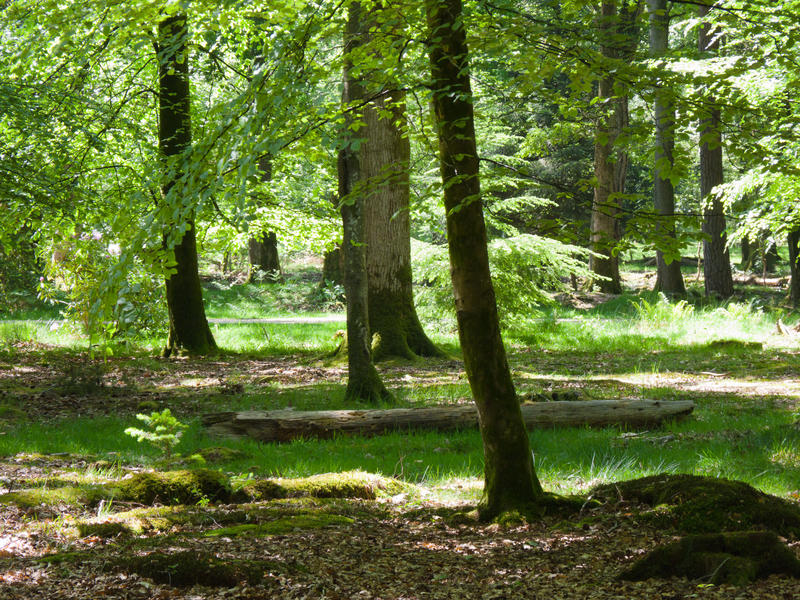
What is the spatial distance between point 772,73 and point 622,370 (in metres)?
5.17

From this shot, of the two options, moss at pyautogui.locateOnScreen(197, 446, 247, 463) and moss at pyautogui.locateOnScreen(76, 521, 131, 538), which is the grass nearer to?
moss at pyautogui.locateOnScreen(197, 446, 247, 463)

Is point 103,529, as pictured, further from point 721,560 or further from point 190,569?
point 721,560

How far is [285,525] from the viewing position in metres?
4.38

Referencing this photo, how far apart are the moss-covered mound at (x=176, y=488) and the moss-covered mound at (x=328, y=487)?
198mm

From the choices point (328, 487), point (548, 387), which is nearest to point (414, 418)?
point (328, 487)

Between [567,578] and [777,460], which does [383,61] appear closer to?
[567,578]

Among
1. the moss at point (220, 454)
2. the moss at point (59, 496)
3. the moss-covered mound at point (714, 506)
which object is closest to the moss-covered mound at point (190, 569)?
the moss at point (59, 496)

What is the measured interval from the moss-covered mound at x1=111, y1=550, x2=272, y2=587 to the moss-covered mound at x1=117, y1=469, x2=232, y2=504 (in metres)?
1.42

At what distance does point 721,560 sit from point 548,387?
6.49m

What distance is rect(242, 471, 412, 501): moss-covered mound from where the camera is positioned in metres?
5.19

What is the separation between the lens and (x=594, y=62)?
3.90 meters

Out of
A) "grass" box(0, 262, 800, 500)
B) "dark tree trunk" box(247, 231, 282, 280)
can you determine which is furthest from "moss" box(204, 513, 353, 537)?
"dark tree trunk" box(247, 231, 282, 280)

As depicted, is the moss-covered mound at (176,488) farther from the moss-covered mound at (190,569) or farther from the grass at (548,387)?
the moss-covered mound at (190,569)

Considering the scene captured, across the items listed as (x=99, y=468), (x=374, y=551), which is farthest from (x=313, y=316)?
(x=374, y=551)
